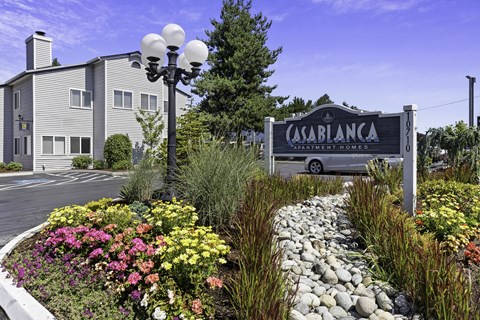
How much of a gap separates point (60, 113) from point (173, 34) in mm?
17230

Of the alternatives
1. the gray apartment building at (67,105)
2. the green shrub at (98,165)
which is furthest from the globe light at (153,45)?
the green shrub at (98,165)

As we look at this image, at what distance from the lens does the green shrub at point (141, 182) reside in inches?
263

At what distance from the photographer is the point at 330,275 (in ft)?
10.7

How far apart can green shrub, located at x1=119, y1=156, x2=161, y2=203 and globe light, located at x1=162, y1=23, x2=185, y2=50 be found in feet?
7.99

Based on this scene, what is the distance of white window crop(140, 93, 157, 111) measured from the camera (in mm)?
23109

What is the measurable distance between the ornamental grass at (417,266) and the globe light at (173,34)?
15.1 feet

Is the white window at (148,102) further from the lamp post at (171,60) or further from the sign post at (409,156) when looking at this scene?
the sign post at (409,156)

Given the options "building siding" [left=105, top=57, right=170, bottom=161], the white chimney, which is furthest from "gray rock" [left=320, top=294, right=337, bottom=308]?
the white chimney

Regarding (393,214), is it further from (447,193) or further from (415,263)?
(447,193)

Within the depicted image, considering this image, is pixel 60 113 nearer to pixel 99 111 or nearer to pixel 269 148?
pixel 99 111

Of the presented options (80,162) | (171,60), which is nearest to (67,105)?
(80,162)

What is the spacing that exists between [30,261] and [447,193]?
262 inches

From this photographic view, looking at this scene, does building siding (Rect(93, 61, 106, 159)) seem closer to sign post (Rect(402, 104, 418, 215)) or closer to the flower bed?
the flower bed

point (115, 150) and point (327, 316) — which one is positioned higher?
point (115, 150)
